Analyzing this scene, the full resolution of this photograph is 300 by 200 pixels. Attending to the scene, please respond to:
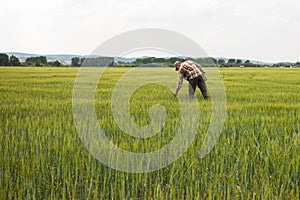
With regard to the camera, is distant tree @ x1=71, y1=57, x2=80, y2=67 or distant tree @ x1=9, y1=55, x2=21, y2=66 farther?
distant tree @ x1=9, y1=55, x2=21, y2=66

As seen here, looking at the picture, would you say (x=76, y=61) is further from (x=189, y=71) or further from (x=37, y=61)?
(x=189, y=71)

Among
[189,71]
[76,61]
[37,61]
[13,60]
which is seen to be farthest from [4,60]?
[189,71]

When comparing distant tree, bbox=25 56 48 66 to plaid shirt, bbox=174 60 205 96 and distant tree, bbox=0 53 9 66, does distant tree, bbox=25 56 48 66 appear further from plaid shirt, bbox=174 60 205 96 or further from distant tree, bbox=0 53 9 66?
plaid shirt, bbox=174 60 205 96

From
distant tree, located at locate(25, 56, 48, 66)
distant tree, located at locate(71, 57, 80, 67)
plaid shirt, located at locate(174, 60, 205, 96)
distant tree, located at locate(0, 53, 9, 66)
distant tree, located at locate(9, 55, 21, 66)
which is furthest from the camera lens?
distant tree, located at locate(25, 56, 48, 66)

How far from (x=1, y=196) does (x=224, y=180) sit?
1277 mm

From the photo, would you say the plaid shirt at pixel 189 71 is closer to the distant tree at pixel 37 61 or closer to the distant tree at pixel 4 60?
the distant tree at pixel 4 60

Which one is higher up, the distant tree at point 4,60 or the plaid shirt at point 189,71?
the distant tree at point 4,60

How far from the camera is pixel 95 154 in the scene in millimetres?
2527

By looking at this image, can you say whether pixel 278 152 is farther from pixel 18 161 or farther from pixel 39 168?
pixel 18 161

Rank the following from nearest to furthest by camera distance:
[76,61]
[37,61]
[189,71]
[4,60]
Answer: [189,71] → [4,60] → [76,61] → [37,61]

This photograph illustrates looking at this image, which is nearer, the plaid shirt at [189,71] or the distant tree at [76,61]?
the plaid shirt at [189,71]

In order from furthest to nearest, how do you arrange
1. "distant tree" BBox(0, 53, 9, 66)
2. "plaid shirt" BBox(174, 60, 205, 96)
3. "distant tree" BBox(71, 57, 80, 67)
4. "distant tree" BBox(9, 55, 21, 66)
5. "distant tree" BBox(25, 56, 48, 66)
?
"distant tree" BBox(25, 56, 48, 66)
"distant tree" BBox(9, 55, 21, 66)
"distant tree" BBox(71, 57, 80, 67)
"distant tree" BBox(0, 53, 9, 66)
"plaid shirt" BBox(174, 60, 205, 96)

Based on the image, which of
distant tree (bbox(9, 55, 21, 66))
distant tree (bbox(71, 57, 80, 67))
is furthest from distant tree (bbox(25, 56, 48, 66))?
distant tree (bbox(71, 57, 80, 67))

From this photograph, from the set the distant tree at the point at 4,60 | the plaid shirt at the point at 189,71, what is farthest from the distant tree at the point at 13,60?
the plaid shirt at the point at 189,71
